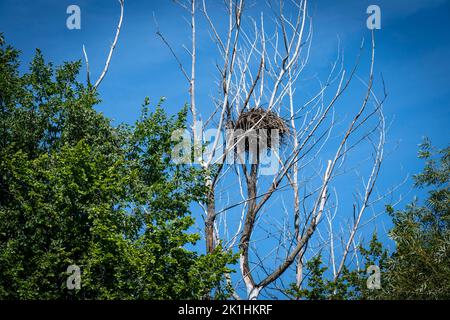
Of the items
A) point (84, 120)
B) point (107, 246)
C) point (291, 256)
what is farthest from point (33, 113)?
point (291, 256)

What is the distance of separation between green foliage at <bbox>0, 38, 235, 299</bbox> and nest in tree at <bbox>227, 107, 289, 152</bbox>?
126cm

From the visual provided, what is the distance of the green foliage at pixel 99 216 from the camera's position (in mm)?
9125

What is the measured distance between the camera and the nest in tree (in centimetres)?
1115

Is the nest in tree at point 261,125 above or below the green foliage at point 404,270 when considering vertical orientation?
above

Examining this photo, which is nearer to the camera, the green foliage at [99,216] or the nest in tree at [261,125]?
the green foliage at [99,216]

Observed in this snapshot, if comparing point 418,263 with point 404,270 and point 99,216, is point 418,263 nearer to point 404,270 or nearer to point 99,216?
point 404,270

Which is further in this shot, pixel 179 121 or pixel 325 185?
pixel 179 121

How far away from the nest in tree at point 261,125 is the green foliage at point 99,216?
4.13 feet

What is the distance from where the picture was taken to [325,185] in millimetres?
10750

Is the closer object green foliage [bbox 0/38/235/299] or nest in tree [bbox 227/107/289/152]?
green foliage [bbox 0/38/235/299]

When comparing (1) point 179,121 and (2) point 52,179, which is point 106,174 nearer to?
(2) point 52,179

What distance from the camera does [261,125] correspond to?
1123 cm
